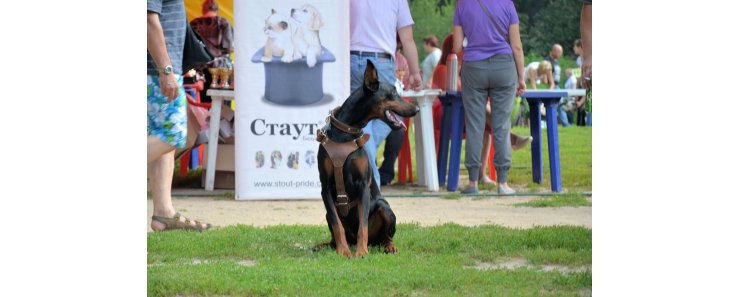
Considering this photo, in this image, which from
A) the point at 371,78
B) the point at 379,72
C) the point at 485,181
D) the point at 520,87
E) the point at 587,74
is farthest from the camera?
the point at 485,181

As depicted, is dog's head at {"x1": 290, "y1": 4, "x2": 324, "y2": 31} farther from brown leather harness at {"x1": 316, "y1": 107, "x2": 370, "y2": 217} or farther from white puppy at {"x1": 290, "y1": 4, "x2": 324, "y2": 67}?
brown leather harness at {"x1": 316, "y1": 107, "x2": 370, "y2": 217}

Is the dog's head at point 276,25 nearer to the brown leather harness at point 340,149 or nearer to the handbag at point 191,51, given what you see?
the handbag at point 191,51

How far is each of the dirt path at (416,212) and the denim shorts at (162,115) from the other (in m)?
1.14

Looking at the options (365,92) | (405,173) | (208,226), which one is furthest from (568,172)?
(365,92)

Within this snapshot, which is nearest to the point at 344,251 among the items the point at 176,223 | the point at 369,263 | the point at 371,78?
the point at 369,263

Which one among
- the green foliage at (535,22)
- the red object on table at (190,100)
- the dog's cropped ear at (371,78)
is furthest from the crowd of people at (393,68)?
the green foliage at (535,22)

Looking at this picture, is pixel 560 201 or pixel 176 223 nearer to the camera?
pixel 176 223

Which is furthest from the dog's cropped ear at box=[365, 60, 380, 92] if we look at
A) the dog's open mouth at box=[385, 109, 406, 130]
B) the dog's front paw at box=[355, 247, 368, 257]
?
the dog's front paw at box=[355, 247, 368, 257]

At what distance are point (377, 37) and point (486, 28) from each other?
48.1 inches

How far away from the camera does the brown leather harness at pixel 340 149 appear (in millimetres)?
5996

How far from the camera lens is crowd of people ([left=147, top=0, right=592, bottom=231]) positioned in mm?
6633

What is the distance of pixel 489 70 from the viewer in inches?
368

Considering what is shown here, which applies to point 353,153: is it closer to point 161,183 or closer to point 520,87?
point 161,183
